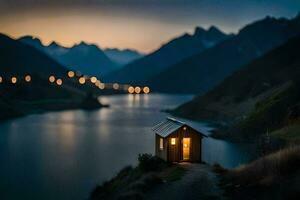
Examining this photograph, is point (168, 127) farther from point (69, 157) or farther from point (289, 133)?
point (69, 157)

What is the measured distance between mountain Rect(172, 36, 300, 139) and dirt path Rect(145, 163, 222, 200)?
52571mm

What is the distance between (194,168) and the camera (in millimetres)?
30828

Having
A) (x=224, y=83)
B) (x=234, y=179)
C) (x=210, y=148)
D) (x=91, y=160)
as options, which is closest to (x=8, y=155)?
(x=91, y=160)

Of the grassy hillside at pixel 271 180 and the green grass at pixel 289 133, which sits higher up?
the green grass at pixel 289 133

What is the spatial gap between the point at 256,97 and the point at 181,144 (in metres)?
92.8

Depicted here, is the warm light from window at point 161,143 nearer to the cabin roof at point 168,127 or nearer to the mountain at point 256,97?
the cabin roof at point 168,127

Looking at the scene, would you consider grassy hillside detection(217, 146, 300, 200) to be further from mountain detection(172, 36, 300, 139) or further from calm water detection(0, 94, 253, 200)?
mountain detection(172, 36, 300, 139)

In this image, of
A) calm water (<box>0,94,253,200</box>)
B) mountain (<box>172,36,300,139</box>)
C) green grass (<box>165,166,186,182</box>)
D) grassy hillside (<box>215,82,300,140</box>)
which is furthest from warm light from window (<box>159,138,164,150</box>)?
mountain (<box>172,36,300,139</box>)

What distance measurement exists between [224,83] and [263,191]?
134 meters

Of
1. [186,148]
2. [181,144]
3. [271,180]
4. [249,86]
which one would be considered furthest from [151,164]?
[249,86]

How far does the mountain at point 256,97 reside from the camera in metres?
82.5

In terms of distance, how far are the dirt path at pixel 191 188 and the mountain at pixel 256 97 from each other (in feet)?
172

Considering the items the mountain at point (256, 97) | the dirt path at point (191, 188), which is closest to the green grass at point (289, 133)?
the mountain at point (256, 97)

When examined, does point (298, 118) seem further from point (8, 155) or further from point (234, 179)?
point (234, 179)
